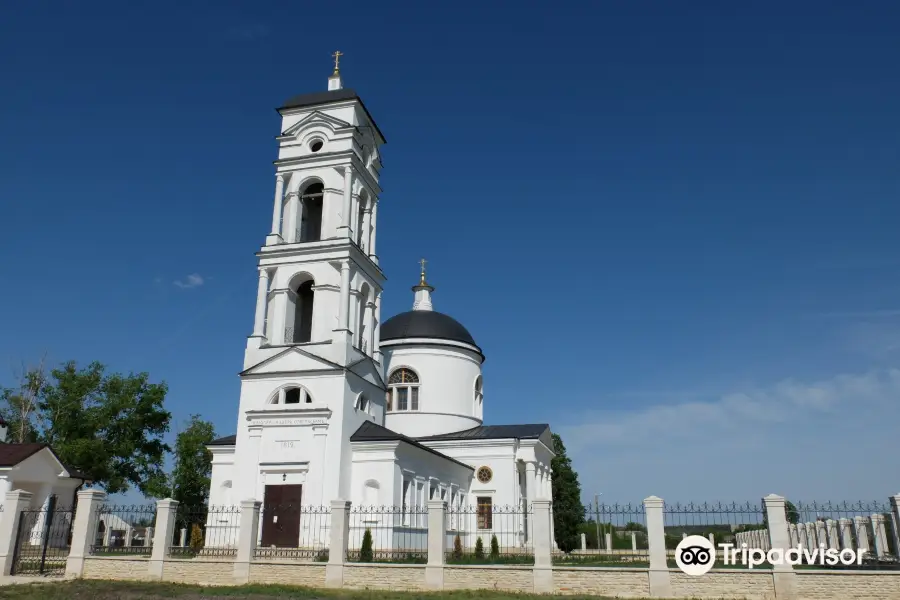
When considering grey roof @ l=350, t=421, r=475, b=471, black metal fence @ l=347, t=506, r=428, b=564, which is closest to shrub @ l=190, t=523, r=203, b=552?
black metal fence @ l=347, t=506, r=428, b=564

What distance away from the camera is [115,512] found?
1953 cm

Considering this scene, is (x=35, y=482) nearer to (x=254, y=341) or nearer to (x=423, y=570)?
(x=254, y=341)

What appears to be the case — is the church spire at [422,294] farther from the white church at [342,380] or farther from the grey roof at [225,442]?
the grey roof at [225,442]

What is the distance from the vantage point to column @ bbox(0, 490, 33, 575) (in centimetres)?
1820

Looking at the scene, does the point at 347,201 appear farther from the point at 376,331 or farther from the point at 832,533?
the point at 832,533

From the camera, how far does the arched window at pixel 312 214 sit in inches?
1171

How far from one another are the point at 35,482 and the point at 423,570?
21055 mm

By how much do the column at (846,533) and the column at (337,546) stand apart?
542 inches

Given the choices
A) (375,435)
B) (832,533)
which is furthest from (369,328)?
(832,533)

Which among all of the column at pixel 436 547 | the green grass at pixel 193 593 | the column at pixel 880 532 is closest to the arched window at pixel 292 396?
the green grass at pixel 193 593

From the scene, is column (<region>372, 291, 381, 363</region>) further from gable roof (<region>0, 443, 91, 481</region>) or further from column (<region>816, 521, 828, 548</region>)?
column (<region>816, 521, 828, 548</region>)

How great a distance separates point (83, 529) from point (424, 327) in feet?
62.8

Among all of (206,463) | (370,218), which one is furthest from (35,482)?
(370,218)

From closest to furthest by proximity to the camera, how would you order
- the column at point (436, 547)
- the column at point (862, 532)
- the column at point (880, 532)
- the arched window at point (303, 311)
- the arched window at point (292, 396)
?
the column at point (436, 547) < the column at point (880, 532) < the column at point (862, 532) < the arched window at point (292, 396) < the arched window at point (303, 311)
